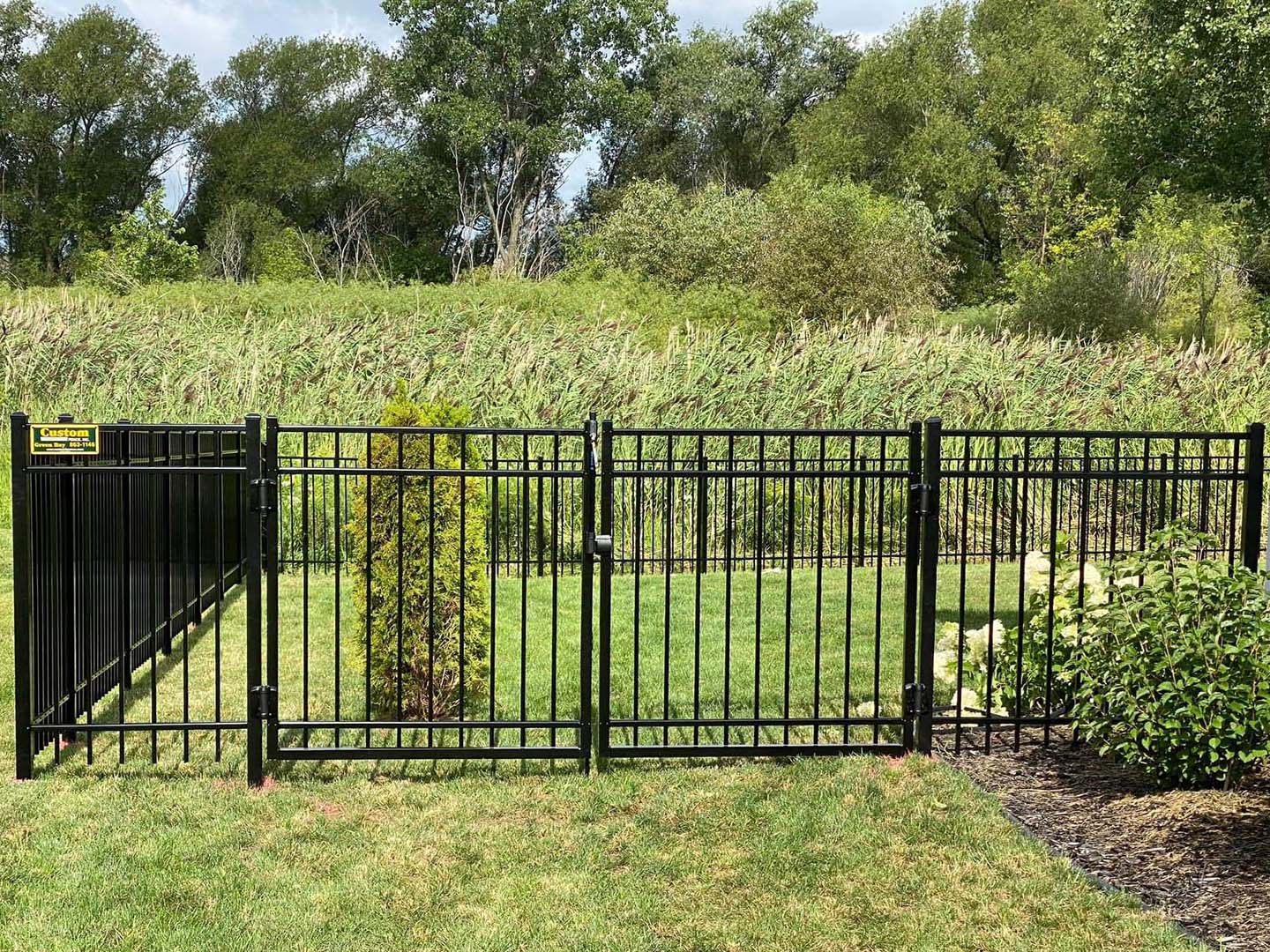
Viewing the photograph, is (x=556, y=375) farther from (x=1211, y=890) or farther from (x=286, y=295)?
(x=286, y=295)

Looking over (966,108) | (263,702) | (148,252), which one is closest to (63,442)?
(263,702)

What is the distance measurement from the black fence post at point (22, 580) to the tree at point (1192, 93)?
806 inches

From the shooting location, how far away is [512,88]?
4216 centimetres

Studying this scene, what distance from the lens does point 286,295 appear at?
21.9 meters

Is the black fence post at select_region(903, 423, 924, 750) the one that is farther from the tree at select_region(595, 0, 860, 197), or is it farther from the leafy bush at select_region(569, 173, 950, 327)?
the tree at select_region(595, 0, 860, 197)

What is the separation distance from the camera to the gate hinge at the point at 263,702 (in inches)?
181

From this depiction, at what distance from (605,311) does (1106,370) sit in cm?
942

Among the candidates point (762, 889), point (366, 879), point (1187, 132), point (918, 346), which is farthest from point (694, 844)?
point (1187, 132)

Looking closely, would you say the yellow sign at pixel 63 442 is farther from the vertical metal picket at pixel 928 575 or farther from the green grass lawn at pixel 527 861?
the vertical metal picket at pixel 928 575

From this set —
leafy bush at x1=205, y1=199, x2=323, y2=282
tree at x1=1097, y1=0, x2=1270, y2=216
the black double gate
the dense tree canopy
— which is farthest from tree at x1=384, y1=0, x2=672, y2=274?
the black double gate

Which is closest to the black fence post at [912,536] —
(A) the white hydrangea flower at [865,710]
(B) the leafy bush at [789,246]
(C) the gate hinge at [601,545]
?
(A) the white hydrangea flower at [865,710]

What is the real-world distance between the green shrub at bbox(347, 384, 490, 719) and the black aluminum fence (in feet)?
2.44

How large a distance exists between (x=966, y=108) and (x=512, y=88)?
16.8 meters

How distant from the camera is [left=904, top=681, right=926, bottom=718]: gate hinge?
480 cm
